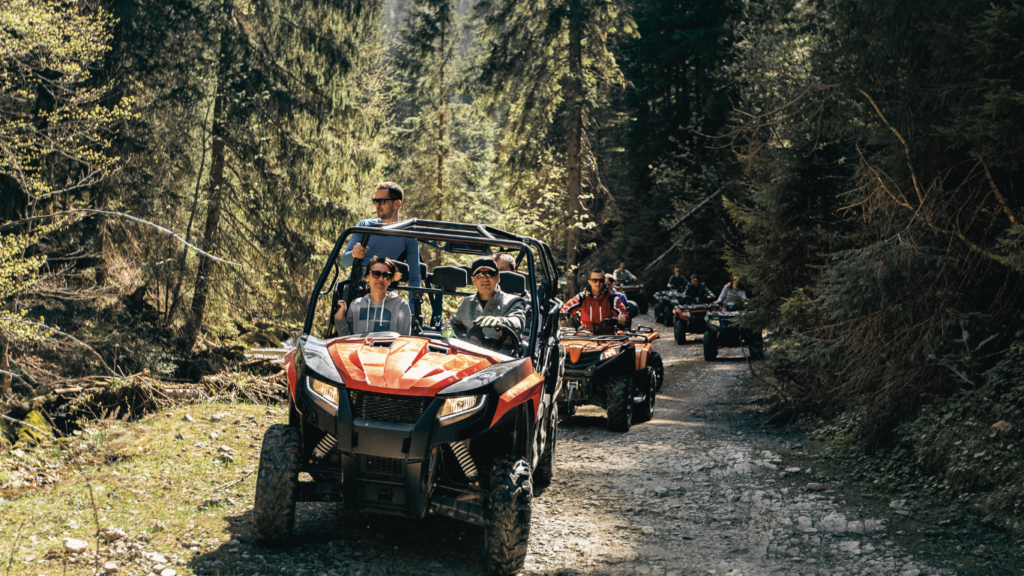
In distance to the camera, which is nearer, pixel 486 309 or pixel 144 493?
pixel 144 493

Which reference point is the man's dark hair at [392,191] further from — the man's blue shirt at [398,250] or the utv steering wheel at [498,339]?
the utv steering wheel at [498,339]

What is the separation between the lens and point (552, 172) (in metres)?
26.4

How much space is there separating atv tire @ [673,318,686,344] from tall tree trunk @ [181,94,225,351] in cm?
1213

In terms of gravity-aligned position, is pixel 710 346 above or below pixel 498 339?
below

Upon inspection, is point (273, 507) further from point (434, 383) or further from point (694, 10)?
point (694, 10)

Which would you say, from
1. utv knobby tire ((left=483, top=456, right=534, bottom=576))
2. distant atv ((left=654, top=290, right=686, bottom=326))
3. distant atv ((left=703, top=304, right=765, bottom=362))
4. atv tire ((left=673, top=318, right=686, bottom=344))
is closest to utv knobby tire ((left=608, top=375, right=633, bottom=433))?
utv knobby tire ((left=483, top=456, right=534, bottom=576))

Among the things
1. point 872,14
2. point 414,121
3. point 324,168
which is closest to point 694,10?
point 414,121

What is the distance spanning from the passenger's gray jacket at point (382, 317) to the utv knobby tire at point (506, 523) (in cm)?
155

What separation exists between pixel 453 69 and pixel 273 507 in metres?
24.2

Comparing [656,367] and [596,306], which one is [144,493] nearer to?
[596,306]

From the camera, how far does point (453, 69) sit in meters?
26.8

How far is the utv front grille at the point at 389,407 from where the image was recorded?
431 centimetres

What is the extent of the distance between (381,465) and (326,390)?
1.84 ft

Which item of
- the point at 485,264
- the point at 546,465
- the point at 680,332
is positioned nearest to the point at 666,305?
the point at 680,332
